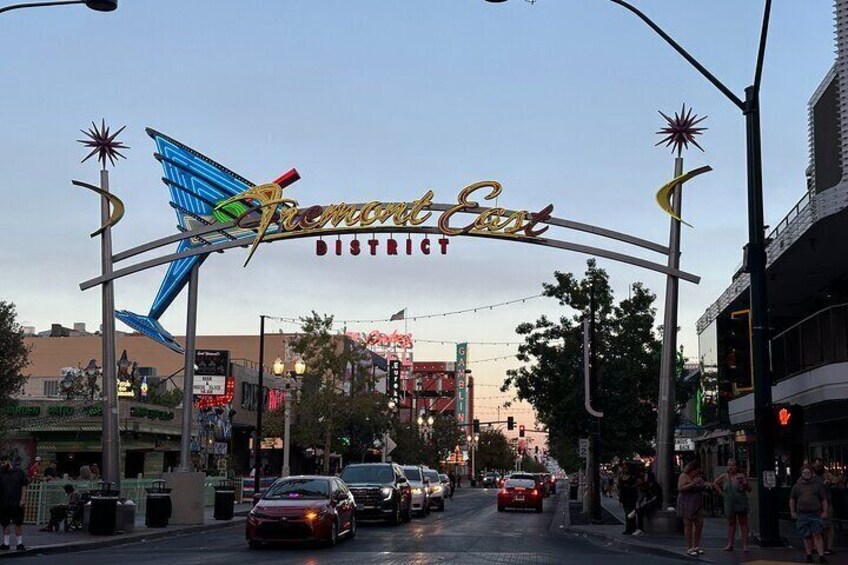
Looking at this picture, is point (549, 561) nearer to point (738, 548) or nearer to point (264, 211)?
point (738, 548)

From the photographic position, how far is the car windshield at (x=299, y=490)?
22.2 meters

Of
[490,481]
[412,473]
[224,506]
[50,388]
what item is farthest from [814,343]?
[490,481]

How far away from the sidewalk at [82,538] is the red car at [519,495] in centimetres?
1727

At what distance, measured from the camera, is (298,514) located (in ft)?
69.8

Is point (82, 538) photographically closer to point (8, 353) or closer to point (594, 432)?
point (594, 432)

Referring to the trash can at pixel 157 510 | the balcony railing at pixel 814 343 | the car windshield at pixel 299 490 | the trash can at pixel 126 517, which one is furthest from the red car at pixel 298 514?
the balcony railing at pixel 814 343

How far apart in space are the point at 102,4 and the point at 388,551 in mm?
11637

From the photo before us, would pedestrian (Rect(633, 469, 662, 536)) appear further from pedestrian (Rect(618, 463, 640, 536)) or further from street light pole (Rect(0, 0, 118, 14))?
street light pole (Rect(0, 0, 118, 14))

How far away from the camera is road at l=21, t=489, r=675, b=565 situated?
1866 centimetres

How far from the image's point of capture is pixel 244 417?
64.7m

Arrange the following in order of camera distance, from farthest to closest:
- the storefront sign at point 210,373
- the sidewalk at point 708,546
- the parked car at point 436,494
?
the storefront sign at point 210,373 → the parked car at point 436,494 → the sidewalk at point 708,546

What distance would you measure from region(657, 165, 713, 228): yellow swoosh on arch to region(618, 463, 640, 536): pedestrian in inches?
270

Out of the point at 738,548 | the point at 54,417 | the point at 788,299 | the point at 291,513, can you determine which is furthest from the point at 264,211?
the point at 54,417

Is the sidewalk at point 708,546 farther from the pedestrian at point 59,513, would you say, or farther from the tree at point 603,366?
the pedestrian at point 59,513
